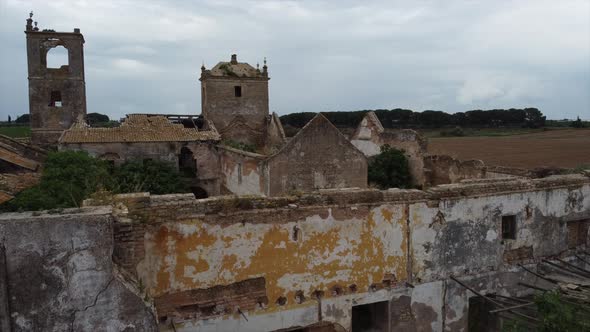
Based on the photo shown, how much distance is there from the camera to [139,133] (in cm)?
2678

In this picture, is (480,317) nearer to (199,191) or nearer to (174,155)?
(199,191)

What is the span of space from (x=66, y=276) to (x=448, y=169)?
2044 cm

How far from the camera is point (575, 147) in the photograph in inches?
1802

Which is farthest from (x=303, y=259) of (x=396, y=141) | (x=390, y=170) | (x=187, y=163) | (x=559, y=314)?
(x=187, y=163)

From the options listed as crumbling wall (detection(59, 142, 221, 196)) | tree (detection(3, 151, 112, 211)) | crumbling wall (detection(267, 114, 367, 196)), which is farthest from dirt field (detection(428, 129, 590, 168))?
tree (detection(3, 151, 112, 211))

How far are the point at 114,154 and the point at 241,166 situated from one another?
356 inches

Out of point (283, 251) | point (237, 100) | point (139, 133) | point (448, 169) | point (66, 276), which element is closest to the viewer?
point (66, 276)

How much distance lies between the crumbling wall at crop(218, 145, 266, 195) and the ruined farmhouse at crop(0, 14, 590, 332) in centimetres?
886

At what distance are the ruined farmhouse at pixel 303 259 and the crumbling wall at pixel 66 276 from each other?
0.5 inches

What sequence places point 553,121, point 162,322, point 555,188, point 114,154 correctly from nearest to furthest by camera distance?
1. point 162,322
2. point 555,188
3. point 114,154
4. point 553,121

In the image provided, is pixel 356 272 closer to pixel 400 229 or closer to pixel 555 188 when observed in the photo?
pixel 400 229

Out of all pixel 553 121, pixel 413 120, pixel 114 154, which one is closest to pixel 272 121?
pixel 114 154

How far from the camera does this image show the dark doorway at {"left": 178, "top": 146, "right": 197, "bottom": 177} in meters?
27.8

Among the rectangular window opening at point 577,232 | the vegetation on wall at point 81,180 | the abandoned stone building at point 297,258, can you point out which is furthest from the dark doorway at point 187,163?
the rectangular window opening at point 577,232
